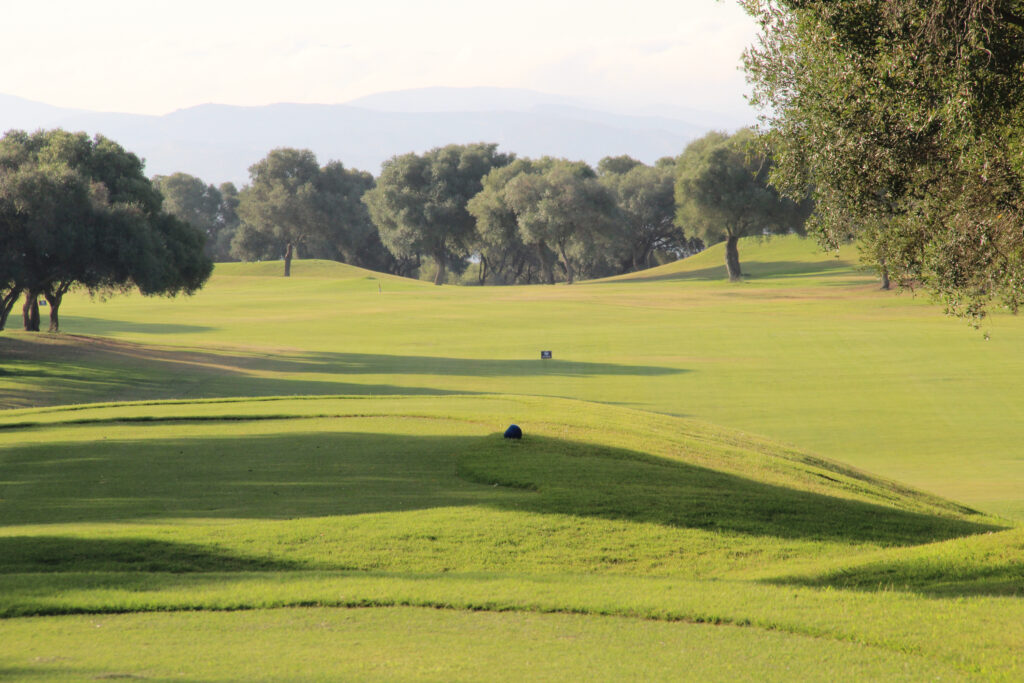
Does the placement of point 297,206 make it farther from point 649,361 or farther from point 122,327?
point 649,361

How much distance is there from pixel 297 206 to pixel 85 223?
218 ft

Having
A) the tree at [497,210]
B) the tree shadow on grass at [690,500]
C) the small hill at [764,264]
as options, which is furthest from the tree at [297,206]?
the tree shadow on grass at [690,500]

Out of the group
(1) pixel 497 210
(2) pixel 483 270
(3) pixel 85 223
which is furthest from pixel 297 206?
(3) pixel 85 223

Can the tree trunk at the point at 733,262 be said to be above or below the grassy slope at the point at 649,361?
above

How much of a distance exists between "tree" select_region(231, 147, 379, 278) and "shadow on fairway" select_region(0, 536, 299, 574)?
89376 millimetres

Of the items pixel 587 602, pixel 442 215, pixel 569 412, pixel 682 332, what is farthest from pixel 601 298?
pixel 587 602

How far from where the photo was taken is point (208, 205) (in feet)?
415

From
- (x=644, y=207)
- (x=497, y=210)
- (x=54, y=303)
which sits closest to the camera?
(x=54, y=303)

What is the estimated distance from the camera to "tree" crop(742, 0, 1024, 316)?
367 inches

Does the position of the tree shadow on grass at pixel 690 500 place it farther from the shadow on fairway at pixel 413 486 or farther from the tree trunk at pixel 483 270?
the tree trunk at pixel 483 270

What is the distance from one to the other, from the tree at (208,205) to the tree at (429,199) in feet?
96.3

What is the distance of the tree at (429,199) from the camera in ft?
321

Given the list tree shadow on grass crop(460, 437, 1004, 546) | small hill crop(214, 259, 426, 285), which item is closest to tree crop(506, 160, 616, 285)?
small hill crop(214, 259, 426, 285)

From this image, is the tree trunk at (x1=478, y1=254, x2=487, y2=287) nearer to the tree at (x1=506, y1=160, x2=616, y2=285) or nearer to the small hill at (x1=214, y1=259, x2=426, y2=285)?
the small hill at (x1=214, y1=259, x2=426, y2=285)
